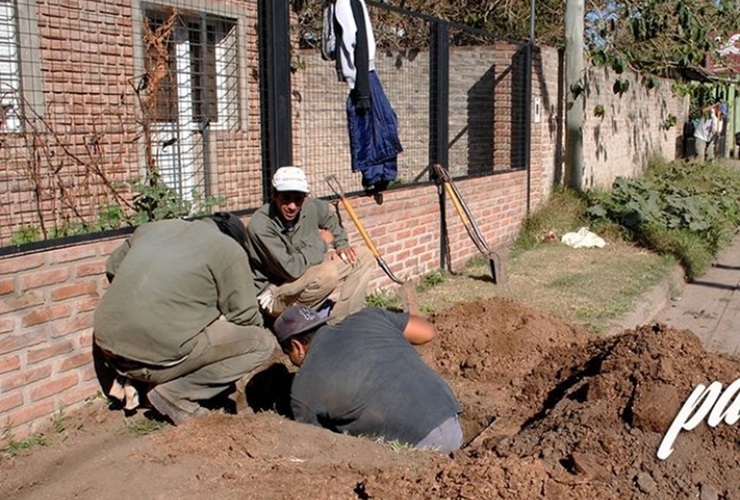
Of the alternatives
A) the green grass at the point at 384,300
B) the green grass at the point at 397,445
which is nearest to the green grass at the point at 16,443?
the green grass at the point at 397,445

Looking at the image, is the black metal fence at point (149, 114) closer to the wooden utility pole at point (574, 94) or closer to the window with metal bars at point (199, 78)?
the window with metal bars at point (199, 78)

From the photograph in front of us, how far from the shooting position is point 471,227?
31.6 ft

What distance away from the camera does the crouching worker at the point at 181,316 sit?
4.59 m

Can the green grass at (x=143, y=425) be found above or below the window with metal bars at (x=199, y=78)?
below

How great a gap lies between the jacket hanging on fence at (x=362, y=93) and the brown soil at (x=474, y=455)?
287cm

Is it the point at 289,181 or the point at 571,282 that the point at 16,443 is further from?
the point at 571,282

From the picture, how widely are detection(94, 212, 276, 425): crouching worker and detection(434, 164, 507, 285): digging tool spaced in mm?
4128

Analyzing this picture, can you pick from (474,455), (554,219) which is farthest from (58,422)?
(554,219)

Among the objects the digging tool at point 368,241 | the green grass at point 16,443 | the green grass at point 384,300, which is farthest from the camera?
the green grass at point 384,300

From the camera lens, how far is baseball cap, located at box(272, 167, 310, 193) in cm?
588


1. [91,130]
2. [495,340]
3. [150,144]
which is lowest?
[495,340]

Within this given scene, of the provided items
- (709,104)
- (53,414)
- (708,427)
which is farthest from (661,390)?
(709,104)

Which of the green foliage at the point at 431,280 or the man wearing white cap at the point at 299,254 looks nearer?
the man wearing white cap at the point at 299,254

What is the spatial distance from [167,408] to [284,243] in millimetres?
1750
